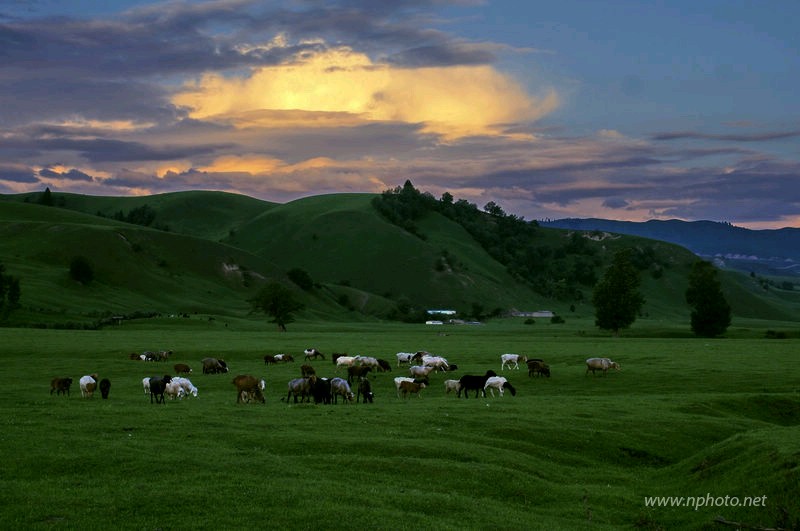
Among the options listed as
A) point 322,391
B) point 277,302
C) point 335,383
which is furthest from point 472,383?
point 277,302

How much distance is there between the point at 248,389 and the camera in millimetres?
Result: 38875

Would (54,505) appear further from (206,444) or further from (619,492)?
(619,492)

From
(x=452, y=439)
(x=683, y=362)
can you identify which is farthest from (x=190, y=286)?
(x=452, y=439)

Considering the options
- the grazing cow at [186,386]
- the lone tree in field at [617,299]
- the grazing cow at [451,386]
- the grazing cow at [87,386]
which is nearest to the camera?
the grazing cow at [87,386]

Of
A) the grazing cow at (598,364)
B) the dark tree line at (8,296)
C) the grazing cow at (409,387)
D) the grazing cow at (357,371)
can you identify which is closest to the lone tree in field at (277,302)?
the dark tree line at (8,296)

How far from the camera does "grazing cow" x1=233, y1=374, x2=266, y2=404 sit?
38.4 meters

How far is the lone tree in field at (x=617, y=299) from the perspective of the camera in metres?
119

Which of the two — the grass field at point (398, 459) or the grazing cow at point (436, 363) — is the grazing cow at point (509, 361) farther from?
the grass field at point (398, 459)

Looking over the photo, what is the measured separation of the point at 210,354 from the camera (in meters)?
69.0

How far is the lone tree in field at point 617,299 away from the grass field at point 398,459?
235ft

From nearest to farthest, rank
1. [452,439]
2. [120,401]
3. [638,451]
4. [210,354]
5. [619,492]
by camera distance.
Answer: [619,492] < [452,439] < [638,451] < [120,401] < [210,354]

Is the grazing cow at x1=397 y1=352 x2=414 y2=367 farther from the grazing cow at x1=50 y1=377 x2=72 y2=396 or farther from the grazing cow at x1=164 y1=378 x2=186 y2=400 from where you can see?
the grazing cow at x1=50 y1=377 x2=72 y2=396

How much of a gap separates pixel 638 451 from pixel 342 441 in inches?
505

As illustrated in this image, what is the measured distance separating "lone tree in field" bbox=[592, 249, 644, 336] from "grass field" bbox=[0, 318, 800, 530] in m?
71.7
